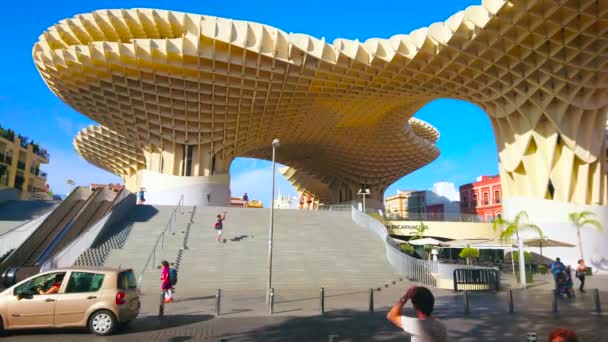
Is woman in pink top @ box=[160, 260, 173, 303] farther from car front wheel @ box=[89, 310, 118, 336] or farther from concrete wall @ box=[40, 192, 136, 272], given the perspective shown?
concrete wall @ box=[40, 192, 136, 272]

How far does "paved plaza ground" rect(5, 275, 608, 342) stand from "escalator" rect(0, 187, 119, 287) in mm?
5465

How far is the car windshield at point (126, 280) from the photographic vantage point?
9109mm

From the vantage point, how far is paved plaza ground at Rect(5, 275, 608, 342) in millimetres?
8625

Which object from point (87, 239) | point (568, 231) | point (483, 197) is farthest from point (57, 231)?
point (483, 197)

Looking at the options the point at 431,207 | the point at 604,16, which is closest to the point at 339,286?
the point at 604,16

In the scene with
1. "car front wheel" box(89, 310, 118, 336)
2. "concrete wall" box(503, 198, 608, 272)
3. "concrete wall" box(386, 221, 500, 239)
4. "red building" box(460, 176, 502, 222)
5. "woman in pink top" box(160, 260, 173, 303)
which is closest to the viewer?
"car front wheel" box(89, 310, 118, 336)

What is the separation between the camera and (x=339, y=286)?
16.9m

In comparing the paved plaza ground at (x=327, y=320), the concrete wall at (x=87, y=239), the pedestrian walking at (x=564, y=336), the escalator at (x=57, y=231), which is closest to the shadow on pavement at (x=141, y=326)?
the paved plaza ground at (x=327, y=320)

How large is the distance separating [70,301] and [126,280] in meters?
1.14

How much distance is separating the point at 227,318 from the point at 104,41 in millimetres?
23396

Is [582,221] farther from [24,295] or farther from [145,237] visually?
[24,295]

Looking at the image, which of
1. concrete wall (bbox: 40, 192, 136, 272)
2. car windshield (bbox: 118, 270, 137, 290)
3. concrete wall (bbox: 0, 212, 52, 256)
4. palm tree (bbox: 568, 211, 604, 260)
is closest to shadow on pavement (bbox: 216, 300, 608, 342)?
car windshield (bbox: 118, 270, 137, 290)

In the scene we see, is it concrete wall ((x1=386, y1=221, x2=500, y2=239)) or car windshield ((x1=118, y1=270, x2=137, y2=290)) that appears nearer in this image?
car windshield ((x1=118, y1=270, x2=137, y2=290))

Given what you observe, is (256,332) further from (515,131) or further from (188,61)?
(515,131)
